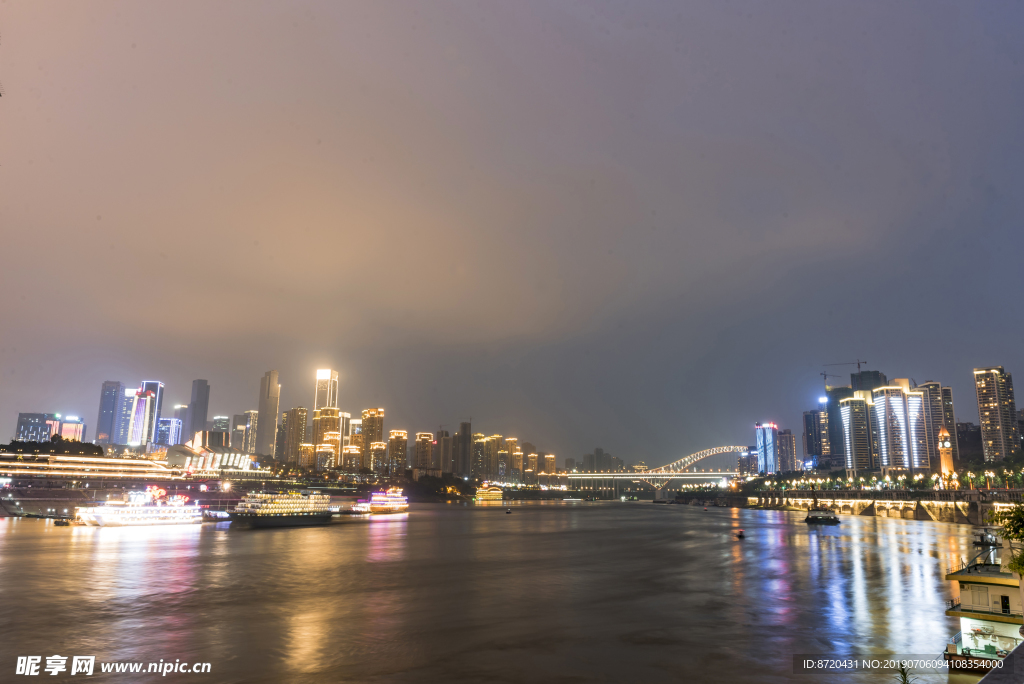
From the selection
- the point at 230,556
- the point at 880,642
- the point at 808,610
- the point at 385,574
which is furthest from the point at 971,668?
the point at 230,556

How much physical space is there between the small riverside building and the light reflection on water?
1.23m

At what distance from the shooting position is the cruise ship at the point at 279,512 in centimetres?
11011

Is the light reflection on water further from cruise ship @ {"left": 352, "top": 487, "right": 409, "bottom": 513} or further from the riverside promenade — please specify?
cruise ship @ {"left": 352, "top": 487, "right": 409, "bottom": 513}

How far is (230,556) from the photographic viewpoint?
202ft

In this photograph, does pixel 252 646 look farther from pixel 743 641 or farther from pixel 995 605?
pixel 995 605

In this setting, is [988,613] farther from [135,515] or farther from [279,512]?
[135,515]

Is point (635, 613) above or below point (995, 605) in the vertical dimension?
below

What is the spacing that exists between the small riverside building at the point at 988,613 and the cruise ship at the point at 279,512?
109444 mm

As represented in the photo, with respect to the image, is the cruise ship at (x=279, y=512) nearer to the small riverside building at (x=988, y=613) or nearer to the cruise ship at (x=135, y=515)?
the cruise ship at (x=135, y=515)

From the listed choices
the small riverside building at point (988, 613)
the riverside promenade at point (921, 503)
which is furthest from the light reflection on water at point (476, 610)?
the riverside promenade at point (921, 503)

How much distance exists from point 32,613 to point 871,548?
7647cm

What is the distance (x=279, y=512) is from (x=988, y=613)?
115 metres

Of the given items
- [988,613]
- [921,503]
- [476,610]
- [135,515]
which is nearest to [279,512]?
[135,515]

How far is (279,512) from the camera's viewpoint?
11638cm
